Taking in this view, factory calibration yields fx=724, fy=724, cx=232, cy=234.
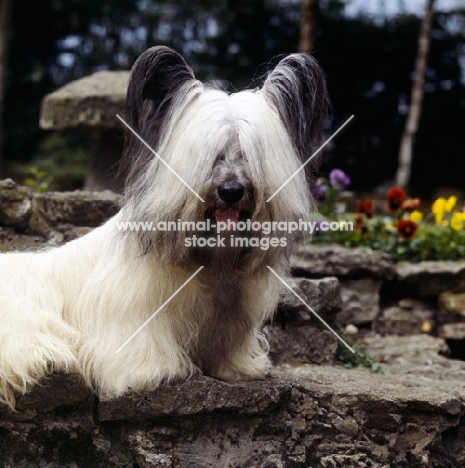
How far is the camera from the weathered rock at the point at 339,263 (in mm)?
6027

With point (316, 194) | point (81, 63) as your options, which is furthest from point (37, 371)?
point (81, 63)

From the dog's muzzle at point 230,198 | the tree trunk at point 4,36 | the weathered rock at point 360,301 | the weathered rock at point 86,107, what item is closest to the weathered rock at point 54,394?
the dog's muzzle at point 230,198

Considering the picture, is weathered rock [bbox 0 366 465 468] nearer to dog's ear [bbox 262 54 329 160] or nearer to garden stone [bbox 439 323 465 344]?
dog's ear [bbox 262 54 329 160]

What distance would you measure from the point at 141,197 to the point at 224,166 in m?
0.43

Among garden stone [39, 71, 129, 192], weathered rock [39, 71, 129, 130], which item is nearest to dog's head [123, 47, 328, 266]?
garden stone [39, 71, 129, 192]

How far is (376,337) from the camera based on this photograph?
5969 millimetres

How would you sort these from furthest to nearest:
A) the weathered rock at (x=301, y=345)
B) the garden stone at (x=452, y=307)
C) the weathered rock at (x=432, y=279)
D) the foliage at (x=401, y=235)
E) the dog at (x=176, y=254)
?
1. the foliage at (x=401, y=235)
2. the weathered rock at (x=432, y=279)
3. the garden stone at (x=452, y=307)
4. the weathered rock at (x=301, y=345)
5. the dog at (x=176, y=254)

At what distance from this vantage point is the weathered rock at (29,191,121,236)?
4.95 m

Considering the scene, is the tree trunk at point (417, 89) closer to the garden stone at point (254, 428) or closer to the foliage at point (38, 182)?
the foliage at point (38, 182)

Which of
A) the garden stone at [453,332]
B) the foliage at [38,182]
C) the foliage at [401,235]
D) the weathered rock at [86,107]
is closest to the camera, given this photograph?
the garden stone at [453,332]

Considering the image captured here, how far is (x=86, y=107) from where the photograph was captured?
279 inches

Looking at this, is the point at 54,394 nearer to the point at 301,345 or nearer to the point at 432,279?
the point at 301,345

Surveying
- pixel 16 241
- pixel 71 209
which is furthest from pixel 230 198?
pixel 71 209

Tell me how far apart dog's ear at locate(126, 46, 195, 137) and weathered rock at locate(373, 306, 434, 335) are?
3.50 m
